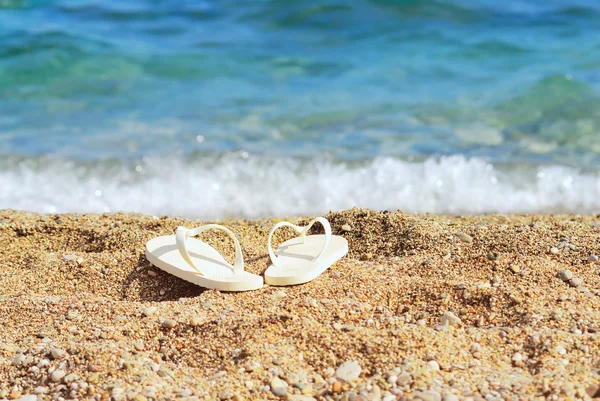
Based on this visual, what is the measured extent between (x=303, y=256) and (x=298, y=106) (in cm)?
404

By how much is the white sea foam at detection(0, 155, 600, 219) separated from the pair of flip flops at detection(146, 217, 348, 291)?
1.69m

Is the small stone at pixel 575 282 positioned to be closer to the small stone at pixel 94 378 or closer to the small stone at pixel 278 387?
the small stone at pixel 278 387

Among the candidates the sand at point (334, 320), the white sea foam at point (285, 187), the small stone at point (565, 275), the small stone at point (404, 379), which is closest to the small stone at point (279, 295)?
the sand at point (334, 320)

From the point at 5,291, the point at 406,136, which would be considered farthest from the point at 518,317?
the point at 406,136

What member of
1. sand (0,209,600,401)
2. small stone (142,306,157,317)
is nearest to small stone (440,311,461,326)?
sand (0,209,600,401)

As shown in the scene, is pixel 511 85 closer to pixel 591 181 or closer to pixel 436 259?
pixel 591 181

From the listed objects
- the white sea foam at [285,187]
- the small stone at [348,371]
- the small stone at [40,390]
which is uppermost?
the small stone at [348,371]

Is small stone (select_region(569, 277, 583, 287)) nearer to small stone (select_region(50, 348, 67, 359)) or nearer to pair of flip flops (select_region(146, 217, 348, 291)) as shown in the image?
pair of flip flops (select_region(146, 217, 348, 291))

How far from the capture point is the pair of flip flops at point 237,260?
9.08 feet

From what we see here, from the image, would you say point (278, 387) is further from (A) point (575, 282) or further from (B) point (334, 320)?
(A) point (575, 282)

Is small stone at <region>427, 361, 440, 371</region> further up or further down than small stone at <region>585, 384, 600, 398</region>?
further down

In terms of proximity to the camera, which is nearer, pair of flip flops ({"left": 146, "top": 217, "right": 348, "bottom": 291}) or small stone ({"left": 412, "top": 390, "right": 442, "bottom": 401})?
small stone ({"left": 412, "top": 390, "right": 442, "bottom": 401})

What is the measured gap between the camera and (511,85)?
7.37 metres

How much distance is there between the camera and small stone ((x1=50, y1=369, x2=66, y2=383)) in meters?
2.20
